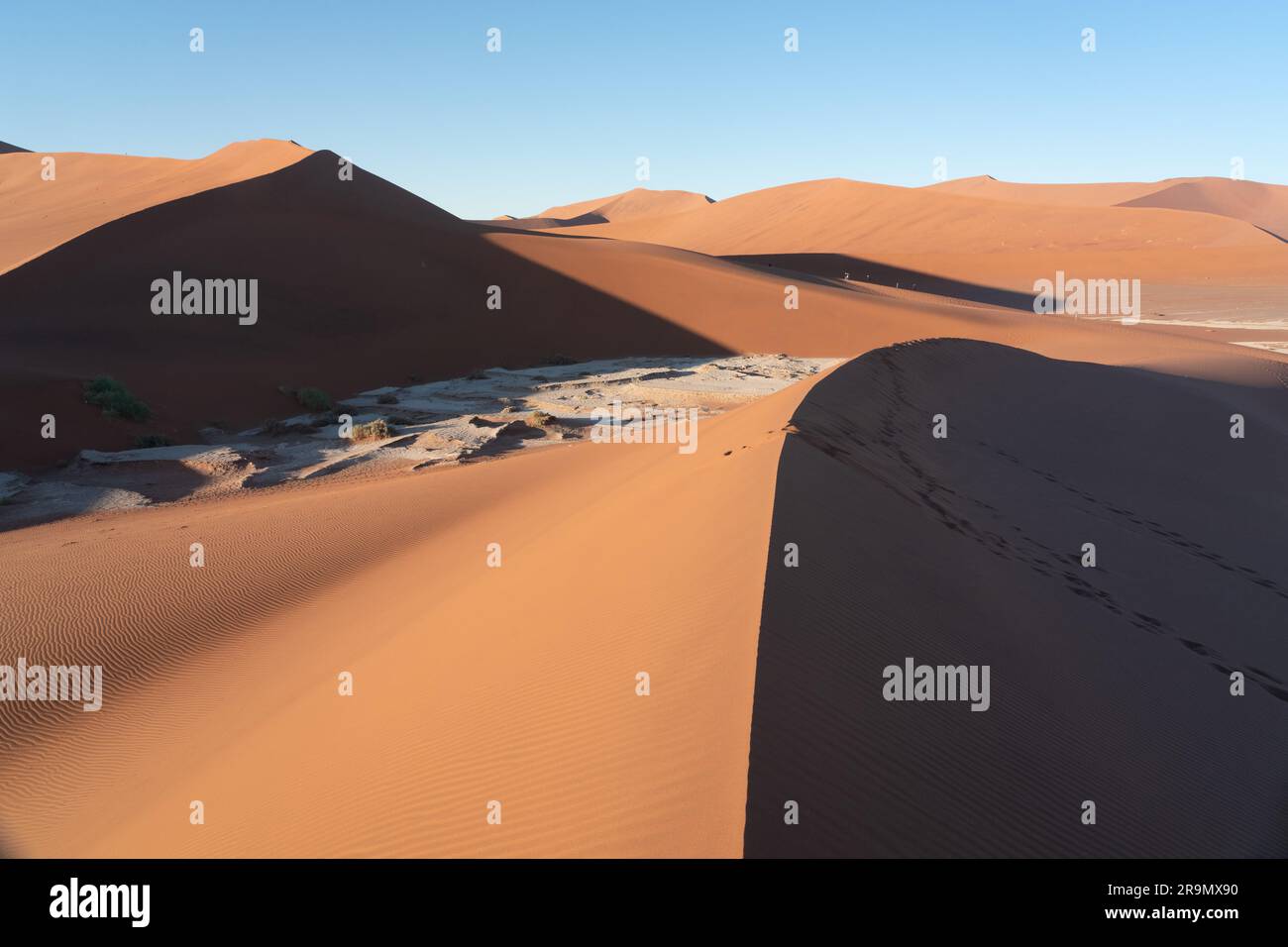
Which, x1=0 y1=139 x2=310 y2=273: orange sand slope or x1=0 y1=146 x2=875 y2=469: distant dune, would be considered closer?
x1=0 y1=146 x2=875 y2=469: distant dune

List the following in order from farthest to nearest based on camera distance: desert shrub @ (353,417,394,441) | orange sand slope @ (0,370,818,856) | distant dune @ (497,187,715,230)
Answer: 1. distant dune @ (497,187,715,230)
2. desert shrub @ (353,417,394,441)
3. orange sand slope @ (0,370,818,856)

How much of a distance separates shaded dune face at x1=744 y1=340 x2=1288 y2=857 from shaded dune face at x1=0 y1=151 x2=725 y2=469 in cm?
1180

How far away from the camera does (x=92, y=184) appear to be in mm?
40500

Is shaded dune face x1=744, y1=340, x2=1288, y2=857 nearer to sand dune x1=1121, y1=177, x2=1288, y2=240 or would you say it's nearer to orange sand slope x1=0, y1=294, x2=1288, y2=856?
orange sand slope x1=0, y1=294, x2=1288, y2=856

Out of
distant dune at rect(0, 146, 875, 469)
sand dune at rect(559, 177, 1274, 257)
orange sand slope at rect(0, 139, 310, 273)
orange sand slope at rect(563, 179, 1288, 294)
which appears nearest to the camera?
distant dune at rect(0, 146, 875, 469)

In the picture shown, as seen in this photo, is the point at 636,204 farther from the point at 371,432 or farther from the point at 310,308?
the point at 371,432

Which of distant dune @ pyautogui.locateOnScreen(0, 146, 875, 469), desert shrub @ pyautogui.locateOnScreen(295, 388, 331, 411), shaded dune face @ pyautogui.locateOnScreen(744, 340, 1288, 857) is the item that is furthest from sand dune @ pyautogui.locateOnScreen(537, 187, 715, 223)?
shaded dune face @ pyautogui.locateOnScreen(744, 340, 1288, 857)

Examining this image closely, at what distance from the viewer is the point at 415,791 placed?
3.53 meters

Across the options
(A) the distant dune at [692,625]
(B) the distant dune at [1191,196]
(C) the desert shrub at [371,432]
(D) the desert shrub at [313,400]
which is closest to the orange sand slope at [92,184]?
(D) the desert shrub at [313,400]

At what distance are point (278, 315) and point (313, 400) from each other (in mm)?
7028

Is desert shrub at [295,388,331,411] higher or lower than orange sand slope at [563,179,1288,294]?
lower

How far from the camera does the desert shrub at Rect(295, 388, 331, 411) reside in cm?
1656
